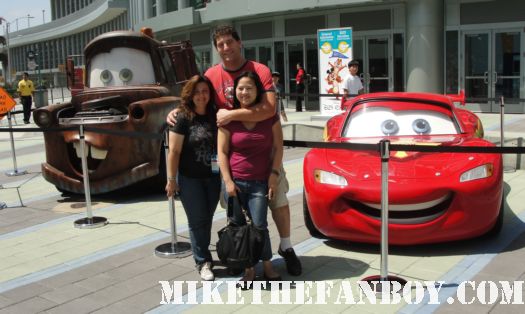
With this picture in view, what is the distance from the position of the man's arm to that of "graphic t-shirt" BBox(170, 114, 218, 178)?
358mm

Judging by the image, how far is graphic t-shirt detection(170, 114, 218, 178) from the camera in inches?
177

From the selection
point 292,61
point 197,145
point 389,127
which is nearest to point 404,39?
point 292,61

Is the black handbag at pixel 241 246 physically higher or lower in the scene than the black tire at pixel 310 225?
higher

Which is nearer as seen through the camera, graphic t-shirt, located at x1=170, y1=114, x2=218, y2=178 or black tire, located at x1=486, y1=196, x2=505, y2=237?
graphic t-shirt, located at x1=170, y1=114, x2=218, y2=178

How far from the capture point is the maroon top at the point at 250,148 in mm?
4195

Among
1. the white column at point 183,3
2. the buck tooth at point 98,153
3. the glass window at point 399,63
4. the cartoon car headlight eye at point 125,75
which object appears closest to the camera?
the buck tooth at point 98,153

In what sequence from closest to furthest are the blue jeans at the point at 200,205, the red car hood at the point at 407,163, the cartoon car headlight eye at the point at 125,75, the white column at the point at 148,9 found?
the blue jeans at the point at 200,205, the red car hood at the point at 407,163, the cartoon car headlight eye at the point at 125,75, the white column at the point at 148,9

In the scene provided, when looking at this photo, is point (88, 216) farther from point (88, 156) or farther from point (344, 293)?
point (344, 293)

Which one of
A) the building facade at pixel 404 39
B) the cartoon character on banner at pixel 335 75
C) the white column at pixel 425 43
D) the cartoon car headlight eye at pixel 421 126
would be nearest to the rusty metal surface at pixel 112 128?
the cartoon car headlight eye at pixel 421 126

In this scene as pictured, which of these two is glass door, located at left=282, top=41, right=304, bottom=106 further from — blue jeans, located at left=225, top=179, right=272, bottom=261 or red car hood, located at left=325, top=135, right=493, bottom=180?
blue jeans, located at left=225, top=179, right=272, bottom=261

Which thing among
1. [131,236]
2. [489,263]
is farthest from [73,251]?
[489,263]

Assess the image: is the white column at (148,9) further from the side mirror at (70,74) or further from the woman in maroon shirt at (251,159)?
the woman in maroon shirt at (251,159)

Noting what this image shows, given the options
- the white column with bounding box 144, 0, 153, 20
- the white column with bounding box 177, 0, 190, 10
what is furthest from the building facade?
the white column with bounding box 144, 0, 153, 20

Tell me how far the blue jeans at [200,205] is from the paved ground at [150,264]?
27 centimetres
